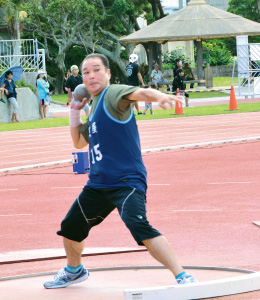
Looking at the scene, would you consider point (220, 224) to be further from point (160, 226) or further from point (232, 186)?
point (232, 186)

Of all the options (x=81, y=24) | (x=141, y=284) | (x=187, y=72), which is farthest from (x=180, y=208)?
(x=81, y=24)

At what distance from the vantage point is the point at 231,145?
1653 centimetres

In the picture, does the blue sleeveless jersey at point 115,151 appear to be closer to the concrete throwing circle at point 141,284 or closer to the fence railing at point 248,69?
the concrete throwing circle at point 141,284

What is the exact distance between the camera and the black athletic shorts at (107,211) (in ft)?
17.3

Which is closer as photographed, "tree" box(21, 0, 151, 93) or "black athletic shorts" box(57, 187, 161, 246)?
"black athletic shorts" box(57, 187, 161, 246)

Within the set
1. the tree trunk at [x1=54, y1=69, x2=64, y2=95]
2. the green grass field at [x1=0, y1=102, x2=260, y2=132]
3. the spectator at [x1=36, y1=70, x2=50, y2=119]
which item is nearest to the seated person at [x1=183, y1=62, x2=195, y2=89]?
the tree trunk at [x1=54, y1=69, x2=64, y2=95]

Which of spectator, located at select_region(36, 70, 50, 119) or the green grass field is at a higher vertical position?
spectator, located at select_region(36, 70, 50, 119)

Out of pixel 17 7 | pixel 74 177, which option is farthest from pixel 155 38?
pixel 74 177

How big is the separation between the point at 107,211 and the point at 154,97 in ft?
3.91

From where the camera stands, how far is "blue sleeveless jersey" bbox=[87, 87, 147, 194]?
212 inches

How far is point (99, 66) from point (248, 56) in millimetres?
29834

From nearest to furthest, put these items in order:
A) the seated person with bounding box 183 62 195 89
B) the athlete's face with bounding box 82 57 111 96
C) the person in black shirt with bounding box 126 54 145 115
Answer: the athlete's face with bounding box 82 57 111 96
the person in black shirt with bounding box 126 54 145 115
the seated person with bounding box 183 62 195 89

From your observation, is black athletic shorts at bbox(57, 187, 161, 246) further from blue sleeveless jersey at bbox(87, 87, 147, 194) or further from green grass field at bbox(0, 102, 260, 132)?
green grass field at bbox(0, 102, 260, 132)

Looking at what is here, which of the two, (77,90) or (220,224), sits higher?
(77,90)
